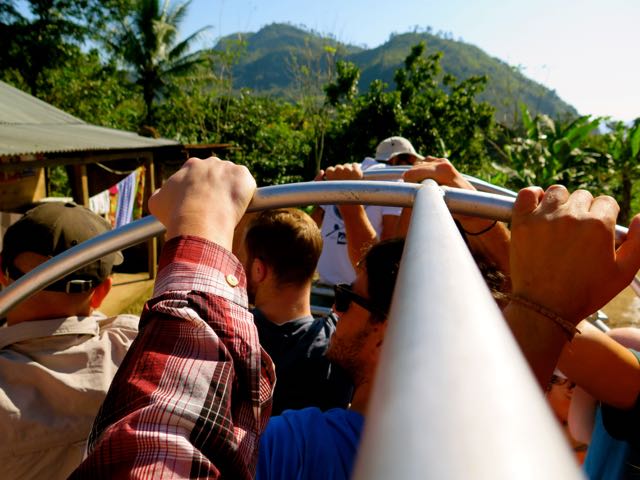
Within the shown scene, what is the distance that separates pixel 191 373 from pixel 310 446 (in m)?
0.56

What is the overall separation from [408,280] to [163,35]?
74.3 feet

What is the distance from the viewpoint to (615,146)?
9.77 metres

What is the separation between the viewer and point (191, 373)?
0.58 metres

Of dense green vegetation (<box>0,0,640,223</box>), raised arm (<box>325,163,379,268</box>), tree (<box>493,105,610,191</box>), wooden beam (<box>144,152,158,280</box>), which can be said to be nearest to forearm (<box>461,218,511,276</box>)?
raised arm (<box>325,163,379,268</box>)

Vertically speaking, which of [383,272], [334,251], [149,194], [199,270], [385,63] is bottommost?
[149,194]

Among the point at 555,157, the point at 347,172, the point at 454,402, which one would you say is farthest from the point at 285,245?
the point at 555,157

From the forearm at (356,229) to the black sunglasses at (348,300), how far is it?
778mm

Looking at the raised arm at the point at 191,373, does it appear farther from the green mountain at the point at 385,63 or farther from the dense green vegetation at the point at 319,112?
the green mountain at the point at 385,63

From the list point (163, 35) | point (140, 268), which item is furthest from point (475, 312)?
point (163, 35)

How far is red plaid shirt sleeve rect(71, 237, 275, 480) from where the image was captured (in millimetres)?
505

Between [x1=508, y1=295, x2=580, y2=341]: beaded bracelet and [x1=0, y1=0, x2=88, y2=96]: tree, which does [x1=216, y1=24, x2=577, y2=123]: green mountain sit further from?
[x1=508, y1=295, x2=580, y2=341]: beaded bracelet

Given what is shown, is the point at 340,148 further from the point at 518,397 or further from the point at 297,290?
the point at 518,397

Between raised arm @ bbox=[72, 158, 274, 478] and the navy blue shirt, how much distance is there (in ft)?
2.96

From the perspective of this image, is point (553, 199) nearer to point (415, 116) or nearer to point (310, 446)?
point (310, 446)
